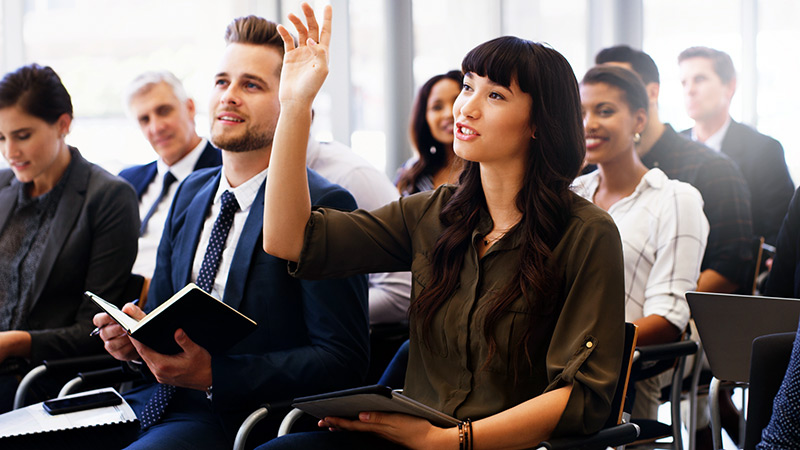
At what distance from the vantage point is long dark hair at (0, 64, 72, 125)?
2.81 metres

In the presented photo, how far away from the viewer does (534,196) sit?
1806 mm

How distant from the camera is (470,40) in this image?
6121 mm

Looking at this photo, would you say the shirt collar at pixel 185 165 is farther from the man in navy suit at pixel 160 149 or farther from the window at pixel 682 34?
the window at pixel 682 34

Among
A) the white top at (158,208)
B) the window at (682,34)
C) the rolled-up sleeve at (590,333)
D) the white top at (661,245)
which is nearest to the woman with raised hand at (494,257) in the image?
Answer: the rolled-up sleeve at (590,333)

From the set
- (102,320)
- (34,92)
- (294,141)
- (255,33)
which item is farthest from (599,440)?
(34,92)

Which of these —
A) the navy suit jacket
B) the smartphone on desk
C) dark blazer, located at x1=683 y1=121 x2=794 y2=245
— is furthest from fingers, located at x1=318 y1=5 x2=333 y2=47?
dark blazer, located at x1=683 y1=121 x2=794 y2=245

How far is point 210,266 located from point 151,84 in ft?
6.91

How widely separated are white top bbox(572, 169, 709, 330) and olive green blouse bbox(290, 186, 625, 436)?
87cm

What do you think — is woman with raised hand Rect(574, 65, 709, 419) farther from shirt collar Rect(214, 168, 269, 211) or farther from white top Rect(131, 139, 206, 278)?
white top Rect(131, 139, 206, 278)

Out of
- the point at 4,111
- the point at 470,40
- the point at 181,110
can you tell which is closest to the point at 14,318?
the point at 4,111

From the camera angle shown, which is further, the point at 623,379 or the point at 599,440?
the point at 623,379

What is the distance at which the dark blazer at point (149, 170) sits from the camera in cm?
371

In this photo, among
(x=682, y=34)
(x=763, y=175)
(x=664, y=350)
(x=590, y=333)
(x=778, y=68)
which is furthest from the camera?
(x=682, y=34)

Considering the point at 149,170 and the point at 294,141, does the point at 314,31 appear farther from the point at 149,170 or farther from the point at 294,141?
the point at 149,170
